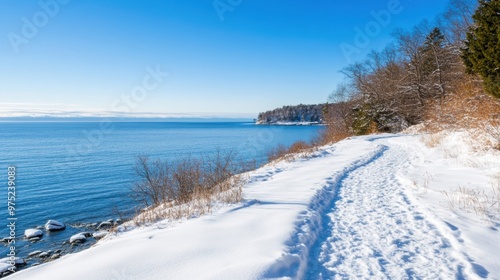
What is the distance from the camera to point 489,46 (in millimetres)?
8070

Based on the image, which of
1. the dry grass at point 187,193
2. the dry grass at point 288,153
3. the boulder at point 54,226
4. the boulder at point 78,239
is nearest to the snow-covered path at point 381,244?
the dry grass at point 187,193

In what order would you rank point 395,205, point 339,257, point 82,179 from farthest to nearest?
point 82,179 < point 395,205 < point 339,257

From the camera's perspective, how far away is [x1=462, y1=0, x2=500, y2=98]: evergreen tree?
785cm

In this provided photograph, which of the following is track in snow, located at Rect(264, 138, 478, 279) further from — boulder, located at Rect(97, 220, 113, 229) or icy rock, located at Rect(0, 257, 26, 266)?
boulder, located at Rect(97, 220, 113, 229)

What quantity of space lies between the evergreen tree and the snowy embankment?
3.05 m

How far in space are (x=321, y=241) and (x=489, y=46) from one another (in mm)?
8442

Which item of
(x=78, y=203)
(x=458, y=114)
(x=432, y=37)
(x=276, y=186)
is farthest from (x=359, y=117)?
(x=78, y=203)

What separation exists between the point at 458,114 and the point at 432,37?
2346 cm

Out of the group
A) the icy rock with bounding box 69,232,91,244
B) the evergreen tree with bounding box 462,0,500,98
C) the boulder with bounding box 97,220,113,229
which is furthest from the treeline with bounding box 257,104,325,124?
the icy rock with bounding box 69,232,91,244

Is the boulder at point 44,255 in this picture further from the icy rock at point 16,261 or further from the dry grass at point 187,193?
the dry grass at point 187,193

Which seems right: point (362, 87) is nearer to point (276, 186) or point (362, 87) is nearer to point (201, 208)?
point (276, 186)

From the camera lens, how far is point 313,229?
510cm

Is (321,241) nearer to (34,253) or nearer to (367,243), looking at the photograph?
(367,243)

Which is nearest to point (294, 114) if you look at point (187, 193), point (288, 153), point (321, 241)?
point (288, 153)
